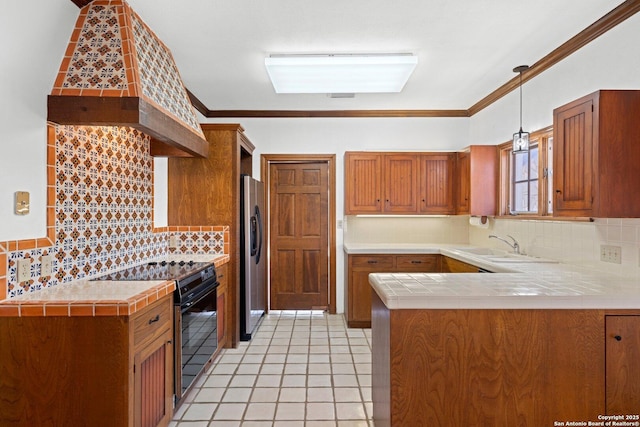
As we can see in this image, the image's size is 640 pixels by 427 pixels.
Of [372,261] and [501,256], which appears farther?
[372,261]

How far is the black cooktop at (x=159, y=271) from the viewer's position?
2.43 meters

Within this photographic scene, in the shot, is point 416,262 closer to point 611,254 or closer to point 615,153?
point 611,254

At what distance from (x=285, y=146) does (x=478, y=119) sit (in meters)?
2.42

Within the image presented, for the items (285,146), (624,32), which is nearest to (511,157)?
(624,32)

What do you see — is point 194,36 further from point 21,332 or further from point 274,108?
point 21,332

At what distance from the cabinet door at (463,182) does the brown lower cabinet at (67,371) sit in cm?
364

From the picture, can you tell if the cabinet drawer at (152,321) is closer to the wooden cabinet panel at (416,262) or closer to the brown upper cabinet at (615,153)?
the brown upper cabinet at (615,153)

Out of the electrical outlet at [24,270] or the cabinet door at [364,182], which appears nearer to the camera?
the electrical outlet at [24,270]

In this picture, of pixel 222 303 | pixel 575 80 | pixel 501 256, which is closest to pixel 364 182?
pixel 501 256

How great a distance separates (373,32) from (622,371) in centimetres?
253

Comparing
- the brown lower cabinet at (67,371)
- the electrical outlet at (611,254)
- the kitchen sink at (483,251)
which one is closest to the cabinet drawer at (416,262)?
the kitchen sink at (483,251)

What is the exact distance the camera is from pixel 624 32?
2.42 m

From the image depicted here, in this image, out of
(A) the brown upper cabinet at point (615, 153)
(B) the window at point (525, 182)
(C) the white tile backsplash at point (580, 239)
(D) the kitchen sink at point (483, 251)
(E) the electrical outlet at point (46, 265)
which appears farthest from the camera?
(D) the kitchen sink at point (483, 251)

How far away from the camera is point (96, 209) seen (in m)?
2.49
